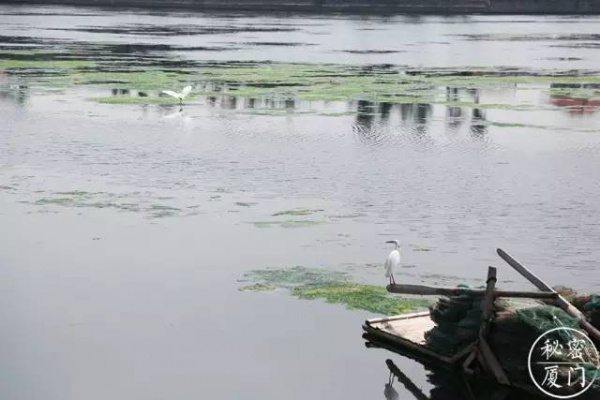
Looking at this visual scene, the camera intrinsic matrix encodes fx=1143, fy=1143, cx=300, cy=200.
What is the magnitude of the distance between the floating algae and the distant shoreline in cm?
8287

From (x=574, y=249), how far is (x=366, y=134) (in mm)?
10278

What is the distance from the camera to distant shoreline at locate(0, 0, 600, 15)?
317 ft

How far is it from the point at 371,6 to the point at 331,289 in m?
86.8

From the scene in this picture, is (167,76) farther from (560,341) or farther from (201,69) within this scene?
(560,341)

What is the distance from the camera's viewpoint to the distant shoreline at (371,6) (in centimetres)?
9669

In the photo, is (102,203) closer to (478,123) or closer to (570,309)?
(570,309)

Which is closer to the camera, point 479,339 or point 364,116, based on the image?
point 479,339

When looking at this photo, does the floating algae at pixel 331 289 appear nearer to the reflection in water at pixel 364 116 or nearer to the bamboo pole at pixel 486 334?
the bamboo pole at pixel 486 334

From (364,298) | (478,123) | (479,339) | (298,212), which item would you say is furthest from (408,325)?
(478,123)

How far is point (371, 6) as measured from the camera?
98.2 meters

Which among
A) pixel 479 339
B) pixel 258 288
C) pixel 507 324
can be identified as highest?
pixel 507 324

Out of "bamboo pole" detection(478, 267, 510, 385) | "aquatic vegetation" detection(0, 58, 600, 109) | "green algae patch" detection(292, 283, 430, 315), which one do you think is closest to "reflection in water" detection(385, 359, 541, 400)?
"bamboo pole" detection(478, 267, 510, 385)

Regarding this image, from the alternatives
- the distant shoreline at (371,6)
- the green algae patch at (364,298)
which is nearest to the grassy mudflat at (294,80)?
the green algae patch at (364,298)

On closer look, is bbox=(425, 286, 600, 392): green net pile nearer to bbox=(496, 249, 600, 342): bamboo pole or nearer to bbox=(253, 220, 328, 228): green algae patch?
bbox=(496, 249, 600, 342): bamboo pole
